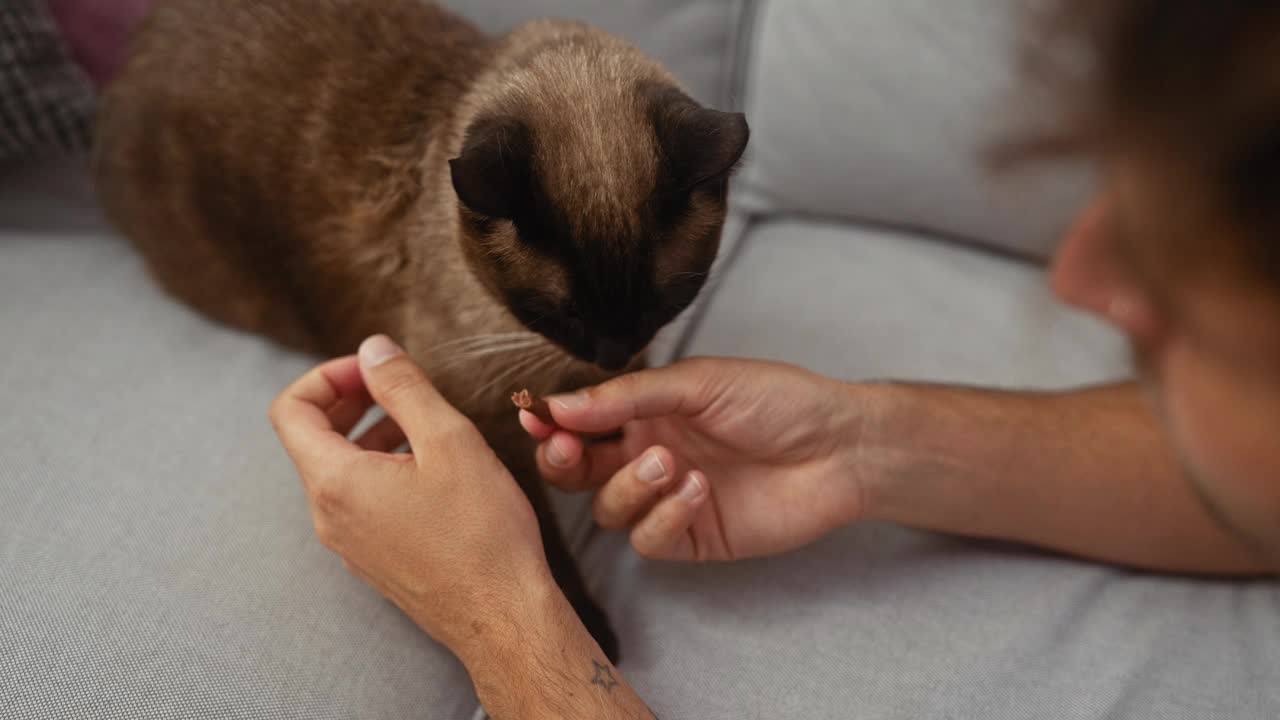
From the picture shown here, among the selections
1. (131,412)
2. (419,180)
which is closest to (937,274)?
(419,180)

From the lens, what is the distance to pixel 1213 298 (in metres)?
0.54

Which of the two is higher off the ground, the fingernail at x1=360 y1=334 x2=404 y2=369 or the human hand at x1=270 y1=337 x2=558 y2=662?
the fingernail at x1=360 y1=334 x2=404 y2=369

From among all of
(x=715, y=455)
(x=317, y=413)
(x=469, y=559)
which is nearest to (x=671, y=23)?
(x=715, y=455)

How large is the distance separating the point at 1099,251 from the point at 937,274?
945 millimetres

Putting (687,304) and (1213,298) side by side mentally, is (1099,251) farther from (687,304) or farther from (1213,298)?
(687,304)

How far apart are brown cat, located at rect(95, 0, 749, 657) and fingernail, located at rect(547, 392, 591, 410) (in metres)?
0.06

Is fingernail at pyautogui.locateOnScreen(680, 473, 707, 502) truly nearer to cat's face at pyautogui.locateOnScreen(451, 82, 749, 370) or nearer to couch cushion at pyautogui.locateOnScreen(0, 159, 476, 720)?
cat's face at pyautogui.locateOnScreen(451, 82, 749, 370)

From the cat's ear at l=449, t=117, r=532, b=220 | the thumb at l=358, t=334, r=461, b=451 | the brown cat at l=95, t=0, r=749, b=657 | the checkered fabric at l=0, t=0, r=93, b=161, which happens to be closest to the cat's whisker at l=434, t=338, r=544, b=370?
the brown cat at l=95, t=0, r=749, b=657

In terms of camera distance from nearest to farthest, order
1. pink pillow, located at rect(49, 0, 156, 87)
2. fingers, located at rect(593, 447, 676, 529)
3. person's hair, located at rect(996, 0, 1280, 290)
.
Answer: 1. person's hair, located at rect(996, 0, 1280, 290)
2. fingers, located at rect(593, 447, 676, 529)
3. pink pillow, located at rect(49, 0, 156, 87)

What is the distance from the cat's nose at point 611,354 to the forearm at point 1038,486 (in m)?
0.34

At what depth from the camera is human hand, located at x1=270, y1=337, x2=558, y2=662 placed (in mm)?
918

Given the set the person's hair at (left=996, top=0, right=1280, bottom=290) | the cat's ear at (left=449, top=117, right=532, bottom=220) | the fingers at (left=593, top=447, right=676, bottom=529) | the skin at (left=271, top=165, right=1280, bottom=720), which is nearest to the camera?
the person's hair at (left=996, top=0, right=1280, bottom=290)

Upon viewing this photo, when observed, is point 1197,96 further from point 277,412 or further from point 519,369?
point 277,412

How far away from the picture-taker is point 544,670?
90cm
